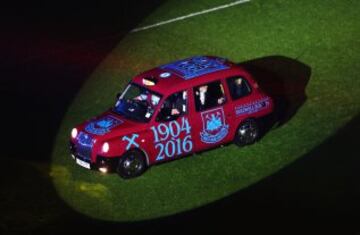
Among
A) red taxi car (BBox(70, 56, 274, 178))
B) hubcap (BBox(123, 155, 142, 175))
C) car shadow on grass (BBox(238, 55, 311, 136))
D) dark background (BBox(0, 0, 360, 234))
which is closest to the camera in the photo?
dark background (BBox(0, 0, 360, 234))

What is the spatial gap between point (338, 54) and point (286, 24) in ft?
8.37

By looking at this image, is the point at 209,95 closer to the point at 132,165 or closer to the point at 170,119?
the point at 170,119

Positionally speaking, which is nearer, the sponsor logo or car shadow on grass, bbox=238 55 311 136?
the sponsor logo

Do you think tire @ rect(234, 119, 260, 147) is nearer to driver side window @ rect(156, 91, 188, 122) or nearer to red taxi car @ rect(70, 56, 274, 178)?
red taxi car @ rect(70, 56, 274, 178)

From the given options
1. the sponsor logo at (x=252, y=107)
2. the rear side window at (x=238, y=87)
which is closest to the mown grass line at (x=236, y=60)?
the sponsor logo at (x=252, y=107)

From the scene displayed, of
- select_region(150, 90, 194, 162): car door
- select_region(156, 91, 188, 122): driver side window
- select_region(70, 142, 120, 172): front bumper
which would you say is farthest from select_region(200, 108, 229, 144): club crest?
select_region(70, 142, 120, 172): front bumper

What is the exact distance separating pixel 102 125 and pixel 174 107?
1637 mm

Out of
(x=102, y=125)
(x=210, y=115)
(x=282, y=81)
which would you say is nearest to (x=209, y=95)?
(x=210, y=115)

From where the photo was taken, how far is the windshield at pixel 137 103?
58.4ft

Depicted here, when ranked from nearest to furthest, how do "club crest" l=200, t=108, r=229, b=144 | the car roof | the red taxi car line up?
the red taxi car, the car roof, "club crest" l=200, t=108, r=229, b=144

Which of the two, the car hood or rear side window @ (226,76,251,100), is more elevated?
rear side window @ (226,76,251,100)

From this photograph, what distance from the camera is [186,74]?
18.2 metres

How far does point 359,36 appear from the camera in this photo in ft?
81.3

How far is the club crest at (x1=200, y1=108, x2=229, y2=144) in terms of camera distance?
18.2 meters
